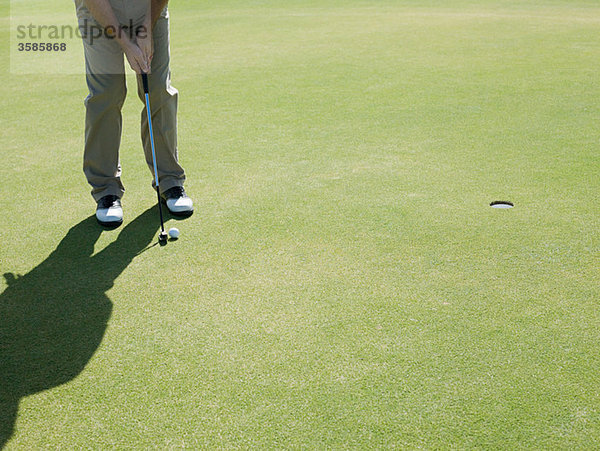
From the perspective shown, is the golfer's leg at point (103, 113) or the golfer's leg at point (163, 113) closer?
the golfer's leg at point (103, 113)

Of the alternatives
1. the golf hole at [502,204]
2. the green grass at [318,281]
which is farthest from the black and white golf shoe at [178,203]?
the golf hole at [502,204]

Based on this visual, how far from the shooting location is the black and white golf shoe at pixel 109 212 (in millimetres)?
3090

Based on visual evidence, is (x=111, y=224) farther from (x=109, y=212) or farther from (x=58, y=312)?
(x=58, y=312)

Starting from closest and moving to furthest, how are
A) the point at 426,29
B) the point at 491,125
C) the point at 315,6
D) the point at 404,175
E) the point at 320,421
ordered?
the point at 320,421 < the point at 404,175 < the point at 491,125 < the point at 426,29 < the point at 315,6

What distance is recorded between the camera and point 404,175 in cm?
363

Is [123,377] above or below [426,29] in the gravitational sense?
below

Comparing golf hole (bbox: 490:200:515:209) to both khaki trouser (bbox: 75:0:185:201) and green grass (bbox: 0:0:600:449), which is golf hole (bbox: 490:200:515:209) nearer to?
green grass (bbox: 0:0:600:449)

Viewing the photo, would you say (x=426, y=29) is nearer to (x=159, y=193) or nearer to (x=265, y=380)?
(x=159, y=193)

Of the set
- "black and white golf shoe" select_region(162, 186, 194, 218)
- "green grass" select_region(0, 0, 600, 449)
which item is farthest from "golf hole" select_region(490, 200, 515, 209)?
"black and white golf shoe" select_region(162, 186, 194, 218)

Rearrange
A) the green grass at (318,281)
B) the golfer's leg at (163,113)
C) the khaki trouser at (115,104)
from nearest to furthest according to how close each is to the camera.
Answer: the green grass at (318,281) < the khaki trouser at (115,104) < the golfer's leg at (163,113)

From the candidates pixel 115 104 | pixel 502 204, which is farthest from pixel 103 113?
pixel 502 204

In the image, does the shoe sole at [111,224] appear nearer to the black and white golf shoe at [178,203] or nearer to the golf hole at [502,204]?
the black and white golf shoe at [178,203]

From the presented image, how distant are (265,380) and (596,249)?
168cm

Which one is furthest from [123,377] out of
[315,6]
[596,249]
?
[315,6]
